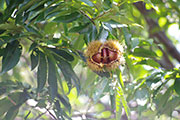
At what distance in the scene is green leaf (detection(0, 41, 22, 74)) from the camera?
4.18 feet

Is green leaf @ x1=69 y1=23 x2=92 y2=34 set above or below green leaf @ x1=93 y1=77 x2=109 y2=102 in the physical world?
above

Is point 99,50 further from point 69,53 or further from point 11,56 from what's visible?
point 11,56

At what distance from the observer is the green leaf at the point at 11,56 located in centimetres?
127

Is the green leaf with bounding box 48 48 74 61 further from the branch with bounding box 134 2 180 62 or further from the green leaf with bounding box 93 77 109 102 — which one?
the branch with bounding box 134 2 180 62

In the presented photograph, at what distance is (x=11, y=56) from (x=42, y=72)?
0.55ft

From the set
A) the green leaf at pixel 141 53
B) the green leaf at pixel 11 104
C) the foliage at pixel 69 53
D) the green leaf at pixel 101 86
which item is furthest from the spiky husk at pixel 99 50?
the green leaf at pixel 11 104

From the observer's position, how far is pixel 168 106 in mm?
1636

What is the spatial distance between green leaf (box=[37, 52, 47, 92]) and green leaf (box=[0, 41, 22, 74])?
116mm

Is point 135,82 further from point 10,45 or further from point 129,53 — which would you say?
point 10,45

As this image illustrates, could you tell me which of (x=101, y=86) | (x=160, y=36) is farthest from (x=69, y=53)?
(x=160, y=36)

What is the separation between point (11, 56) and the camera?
1.32 metres

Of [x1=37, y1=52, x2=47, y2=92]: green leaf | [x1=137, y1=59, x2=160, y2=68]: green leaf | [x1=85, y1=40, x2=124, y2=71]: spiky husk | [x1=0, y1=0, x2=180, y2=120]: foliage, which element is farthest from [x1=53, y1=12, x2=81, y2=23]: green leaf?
[x1=137, y1=59, x2=160, y2=68]: green leaf

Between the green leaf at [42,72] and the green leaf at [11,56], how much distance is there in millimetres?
116

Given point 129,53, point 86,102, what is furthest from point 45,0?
point 86,102
